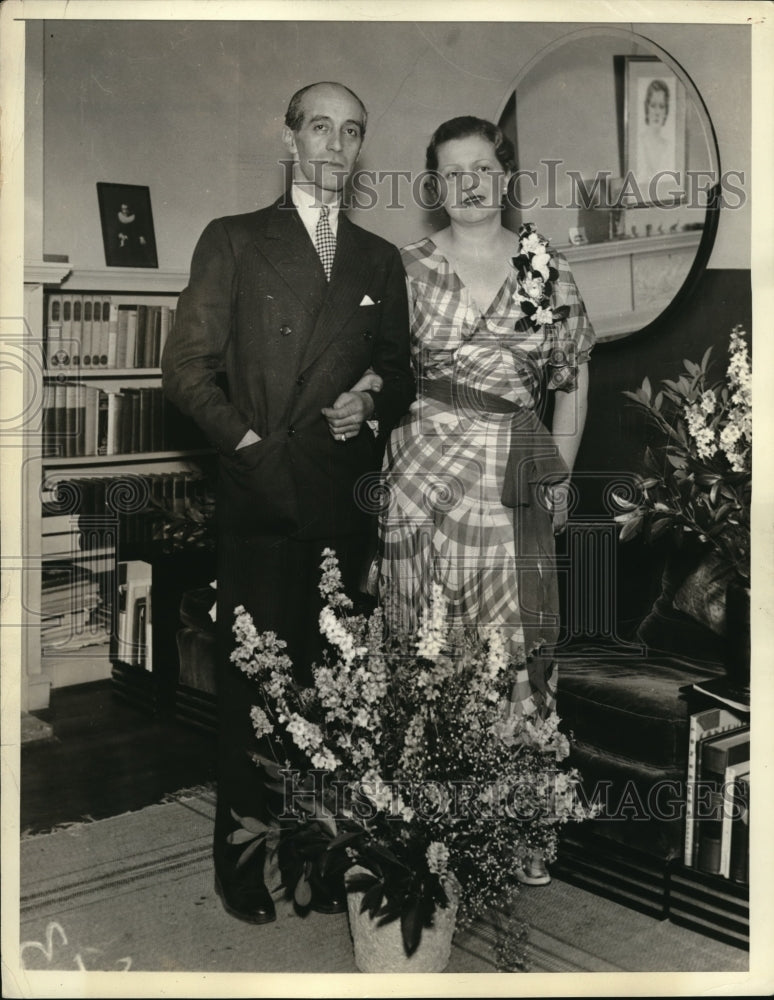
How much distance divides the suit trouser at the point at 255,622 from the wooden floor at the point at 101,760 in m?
0.35

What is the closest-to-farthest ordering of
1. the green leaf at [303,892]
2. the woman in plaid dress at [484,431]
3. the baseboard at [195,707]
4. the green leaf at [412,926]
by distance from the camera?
the green leaf at [412,926]
the green leaf at [303,892]
the woman in plaid dress at [484,431]
the baseboard at [195,707]

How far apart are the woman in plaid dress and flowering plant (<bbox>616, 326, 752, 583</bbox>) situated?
0.19m

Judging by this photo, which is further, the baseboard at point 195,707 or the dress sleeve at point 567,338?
the baseboard at point 195,707

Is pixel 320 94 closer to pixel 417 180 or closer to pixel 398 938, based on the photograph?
pixel 417 180

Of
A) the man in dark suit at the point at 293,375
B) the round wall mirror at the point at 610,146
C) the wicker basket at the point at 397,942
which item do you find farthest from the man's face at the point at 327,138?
the wicker basket at the point at 397,942

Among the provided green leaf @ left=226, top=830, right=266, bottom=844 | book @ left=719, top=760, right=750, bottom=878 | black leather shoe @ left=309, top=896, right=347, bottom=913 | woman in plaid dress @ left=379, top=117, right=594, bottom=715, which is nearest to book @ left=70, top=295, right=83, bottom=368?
woman in plaid dress @ left=379, top=117, right=594, bottom=715

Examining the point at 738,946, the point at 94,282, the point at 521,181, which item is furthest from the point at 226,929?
the point at 521,181

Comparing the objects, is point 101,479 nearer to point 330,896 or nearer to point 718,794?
point 330,896

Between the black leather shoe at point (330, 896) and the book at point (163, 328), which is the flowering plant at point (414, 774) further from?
the book at point (163, 328)

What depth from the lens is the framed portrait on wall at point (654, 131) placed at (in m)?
2.80

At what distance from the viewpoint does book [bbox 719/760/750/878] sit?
9.16ft

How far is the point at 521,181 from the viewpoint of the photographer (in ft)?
9.27

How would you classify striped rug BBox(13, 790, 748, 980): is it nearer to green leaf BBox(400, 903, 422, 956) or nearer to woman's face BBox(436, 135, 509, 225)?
green leaf BBox(400, 903, 422, 956)

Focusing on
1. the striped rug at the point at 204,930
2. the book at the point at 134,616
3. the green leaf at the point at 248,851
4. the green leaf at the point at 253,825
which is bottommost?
the striped rug at the point at 204,930
